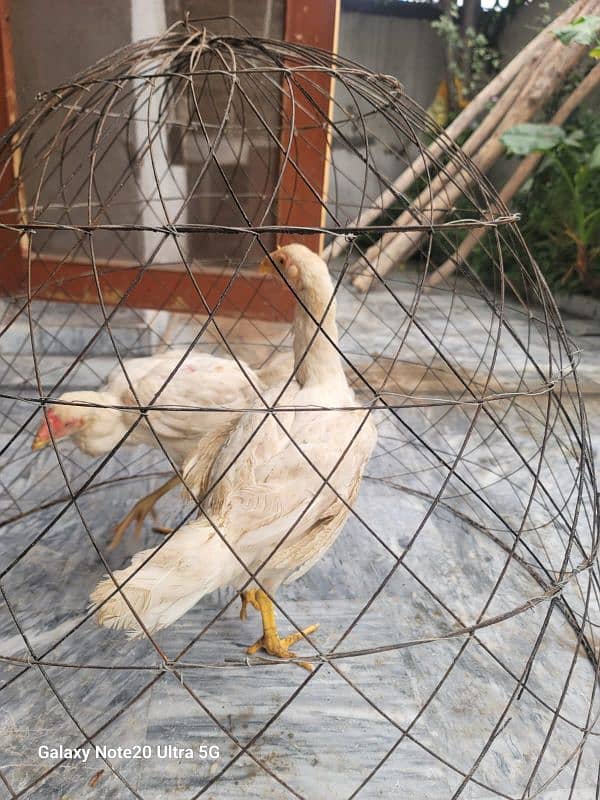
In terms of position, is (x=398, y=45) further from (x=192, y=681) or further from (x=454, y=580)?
(x=192, y=681)

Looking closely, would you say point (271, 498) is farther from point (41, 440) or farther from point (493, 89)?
point (493, 89)

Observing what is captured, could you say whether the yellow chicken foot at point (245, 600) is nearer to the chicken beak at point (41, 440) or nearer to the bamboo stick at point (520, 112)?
the chicken beak at point (41, 440)

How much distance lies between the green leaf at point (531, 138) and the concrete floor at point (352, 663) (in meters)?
1.89

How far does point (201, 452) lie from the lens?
42.9 inches

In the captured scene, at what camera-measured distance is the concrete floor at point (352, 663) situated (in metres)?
0.83

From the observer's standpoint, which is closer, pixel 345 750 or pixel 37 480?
pixel 345 750

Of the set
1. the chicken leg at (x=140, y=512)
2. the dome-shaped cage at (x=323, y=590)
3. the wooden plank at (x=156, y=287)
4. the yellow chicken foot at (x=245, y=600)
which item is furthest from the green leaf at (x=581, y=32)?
the yellow chicken foot at (x=245, y=600)

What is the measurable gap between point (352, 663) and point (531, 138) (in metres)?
2.76

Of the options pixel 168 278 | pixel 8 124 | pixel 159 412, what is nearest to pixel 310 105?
pixel 168 278

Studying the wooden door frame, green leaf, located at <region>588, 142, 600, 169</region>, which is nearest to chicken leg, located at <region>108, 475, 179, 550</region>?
the wooden door frame

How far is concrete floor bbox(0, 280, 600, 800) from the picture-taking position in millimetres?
827

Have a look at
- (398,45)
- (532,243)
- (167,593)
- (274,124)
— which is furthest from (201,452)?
(398,45)

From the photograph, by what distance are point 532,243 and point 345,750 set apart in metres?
3.13

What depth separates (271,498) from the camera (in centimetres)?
94
